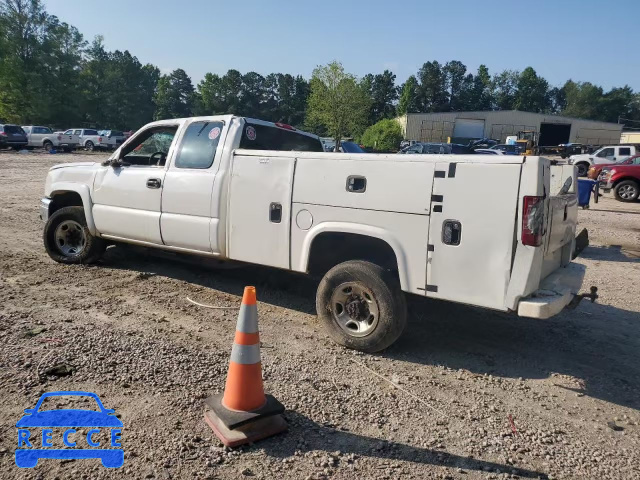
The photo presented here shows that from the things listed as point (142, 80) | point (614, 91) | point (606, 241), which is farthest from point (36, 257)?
point (614, 91)

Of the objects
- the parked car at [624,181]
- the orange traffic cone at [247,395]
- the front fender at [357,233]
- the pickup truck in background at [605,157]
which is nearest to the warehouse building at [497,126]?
the pickup truck in background at [605,157]

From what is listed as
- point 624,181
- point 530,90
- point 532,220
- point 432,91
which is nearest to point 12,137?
point 624,181

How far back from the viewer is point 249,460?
272 cm

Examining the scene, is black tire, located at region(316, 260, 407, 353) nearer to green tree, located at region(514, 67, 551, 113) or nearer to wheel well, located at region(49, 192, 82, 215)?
wheel well, located at region(49, 192, 82, 215)

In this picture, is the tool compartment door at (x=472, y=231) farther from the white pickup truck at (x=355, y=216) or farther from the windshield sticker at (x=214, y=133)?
the windshield sticker at (x=214, y=133)

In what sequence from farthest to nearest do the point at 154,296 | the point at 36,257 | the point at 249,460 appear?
1. the point at 36,257
2. the point at 154,296
3. the point at 249,460

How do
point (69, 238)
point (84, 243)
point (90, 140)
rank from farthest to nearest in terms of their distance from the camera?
1. point (90, 140)
2. point (69, 238)
3. point (84, 243)

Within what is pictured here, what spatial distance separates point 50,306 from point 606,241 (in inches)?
400

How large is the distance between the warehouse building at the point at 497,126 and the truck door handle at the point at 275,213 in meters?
60.0

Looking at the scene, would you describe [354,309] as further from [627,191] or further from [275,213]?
[627,191]

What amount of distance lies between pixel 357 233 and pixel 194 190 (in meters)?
1.99

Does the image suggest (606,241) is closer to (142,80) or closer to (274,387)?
(274,387)

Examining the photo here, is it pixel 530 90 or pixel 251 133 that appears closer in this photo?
pixel 251 133

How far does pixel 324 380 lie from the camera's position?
3.70 meters
